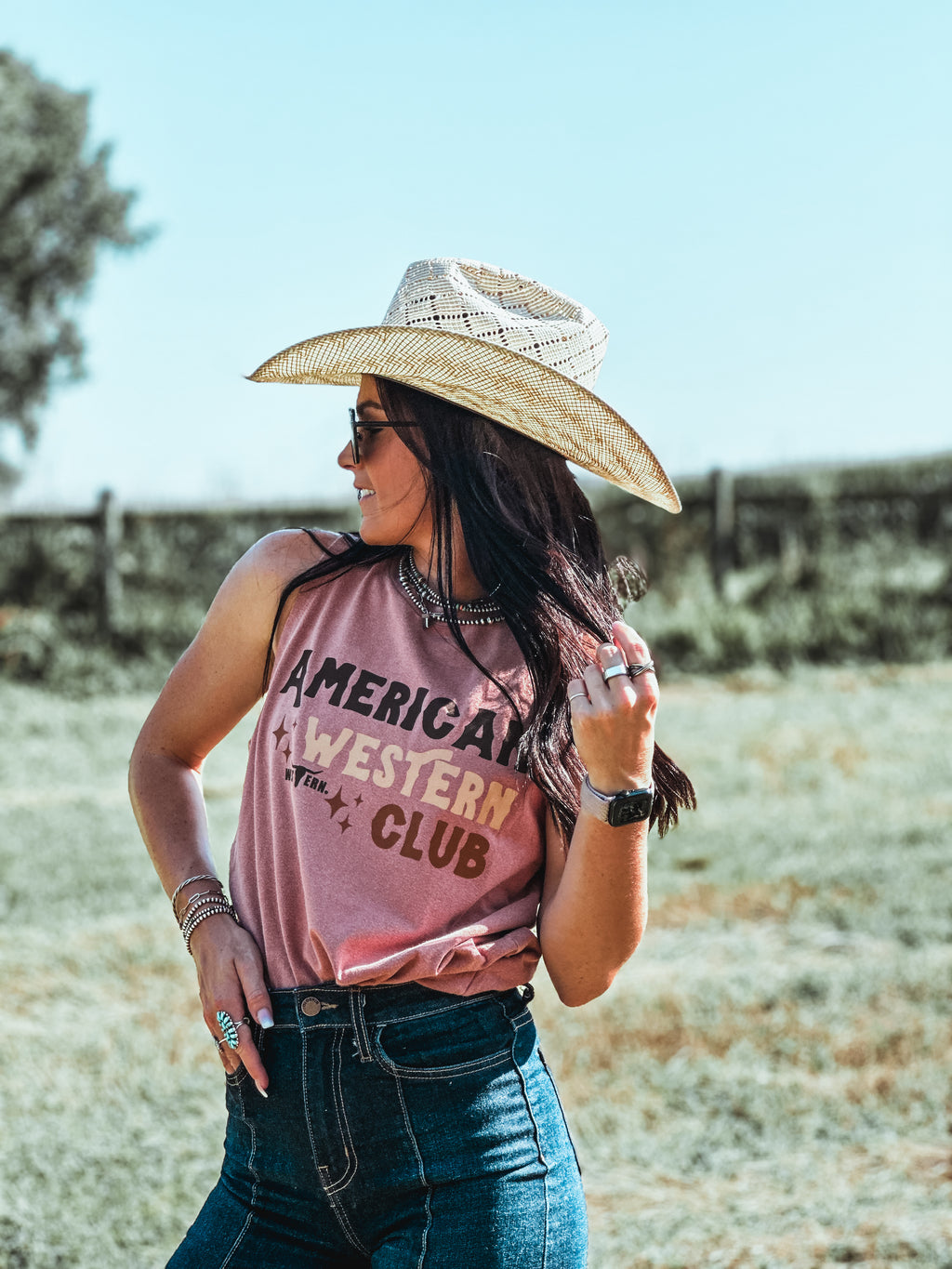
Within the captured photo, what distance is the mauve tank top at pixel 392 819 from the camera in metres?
1.77

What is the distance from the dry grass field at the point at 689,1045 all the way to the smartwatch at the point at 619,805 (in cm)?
194

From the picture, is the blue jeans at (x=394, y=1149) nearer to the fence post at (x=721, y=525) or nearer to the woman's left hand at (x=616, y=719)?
the woman's left hand at (x=616, y=719)

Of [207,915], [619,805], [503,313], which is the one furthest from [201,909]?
[503,313]

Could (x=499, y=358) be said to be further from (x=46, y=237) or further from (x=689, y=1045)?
(x=46, y=237)

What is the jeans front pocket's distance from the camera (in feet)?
5.66

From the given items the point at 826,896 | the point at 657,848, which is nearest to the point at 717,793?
the point at 657,848

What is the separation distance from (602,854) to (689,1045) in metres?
2.96

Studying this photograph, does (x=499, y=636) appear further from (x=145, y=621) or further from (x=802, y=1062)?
(x=145, y=621)

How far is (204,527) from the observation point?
12172 mm

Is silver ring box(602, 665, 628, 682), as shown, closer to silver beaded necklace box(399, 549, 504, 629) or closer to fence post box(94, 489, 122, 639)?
silver beaded necklace box(399, 549, 504, 629)

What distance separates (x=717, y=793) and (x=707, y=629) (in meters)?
3.82

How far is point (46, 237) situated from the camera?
22.7m

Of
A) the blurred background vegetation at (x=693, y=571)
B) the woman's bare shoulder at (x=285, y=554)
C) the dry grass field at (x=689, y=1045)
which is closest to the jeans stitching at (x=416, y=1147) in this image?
the woman's bare shoulder at (x=285, y=554)

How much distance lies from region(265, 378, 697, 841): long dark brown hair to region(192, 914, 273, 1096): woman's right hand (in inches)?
16.2
